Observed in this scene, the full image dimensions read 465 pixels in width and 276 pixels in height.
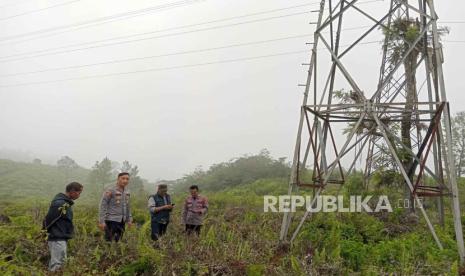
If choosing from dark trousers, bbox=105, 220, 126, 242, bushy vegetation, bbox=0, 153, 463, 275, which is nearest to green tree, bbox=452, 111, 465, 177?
bushy vegetation, bbox=0, 153, 463, 275

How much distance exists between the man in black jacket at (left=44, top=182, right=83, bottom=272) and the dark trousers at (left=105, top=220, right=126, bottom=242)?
1.24 metres

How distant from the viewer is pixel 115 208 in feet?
Answer: 23.1

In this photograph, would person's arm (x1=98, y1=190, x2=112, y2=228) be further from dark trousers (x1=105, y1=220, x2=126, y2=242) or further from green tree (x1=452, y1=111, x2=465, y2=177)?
green tree (x1=452, y1=111, x2=465, y2=177)

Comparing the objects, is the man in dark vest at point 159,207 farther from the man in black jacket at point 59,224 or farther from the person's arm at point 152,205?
the man in black jacket at point 59,224

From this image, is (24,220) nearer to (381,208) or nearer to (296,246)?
(296,246)

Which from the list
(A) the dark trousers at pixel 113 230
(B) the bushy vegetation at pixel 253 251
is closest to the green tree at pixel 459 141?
(B) the bushy vegetation at pixel 253 251

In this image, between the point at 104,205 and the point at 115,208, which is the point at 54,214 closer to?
the point at 104,205

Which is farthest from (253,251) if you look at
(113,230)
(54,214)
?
(54,214)

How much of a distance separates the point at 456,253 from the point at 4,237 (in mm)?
8402

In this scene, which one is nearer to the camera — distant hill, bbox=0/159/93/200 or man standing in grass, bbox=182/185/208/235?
man standing in grass, bbox=182/185/208/235

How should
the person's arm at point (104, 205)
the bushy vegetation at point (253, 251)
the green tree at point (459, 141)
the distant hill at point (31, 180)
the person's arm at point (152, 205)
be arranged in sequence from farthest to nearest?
the distant hill at point (31, 180), the green tree at point (459, 141), the person's arm at point (152, 205), the person's arm at point (104, 205), the bushy vegetation at point (253, 251)

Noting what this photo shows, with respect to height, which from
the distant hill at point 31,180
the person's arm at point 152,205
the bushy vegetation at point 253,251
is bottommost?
the bushy vegetation at point 253,251

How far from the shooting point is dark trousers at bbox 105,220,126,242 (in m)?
7.11

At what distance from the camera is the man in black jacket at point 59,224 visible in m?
5.68
